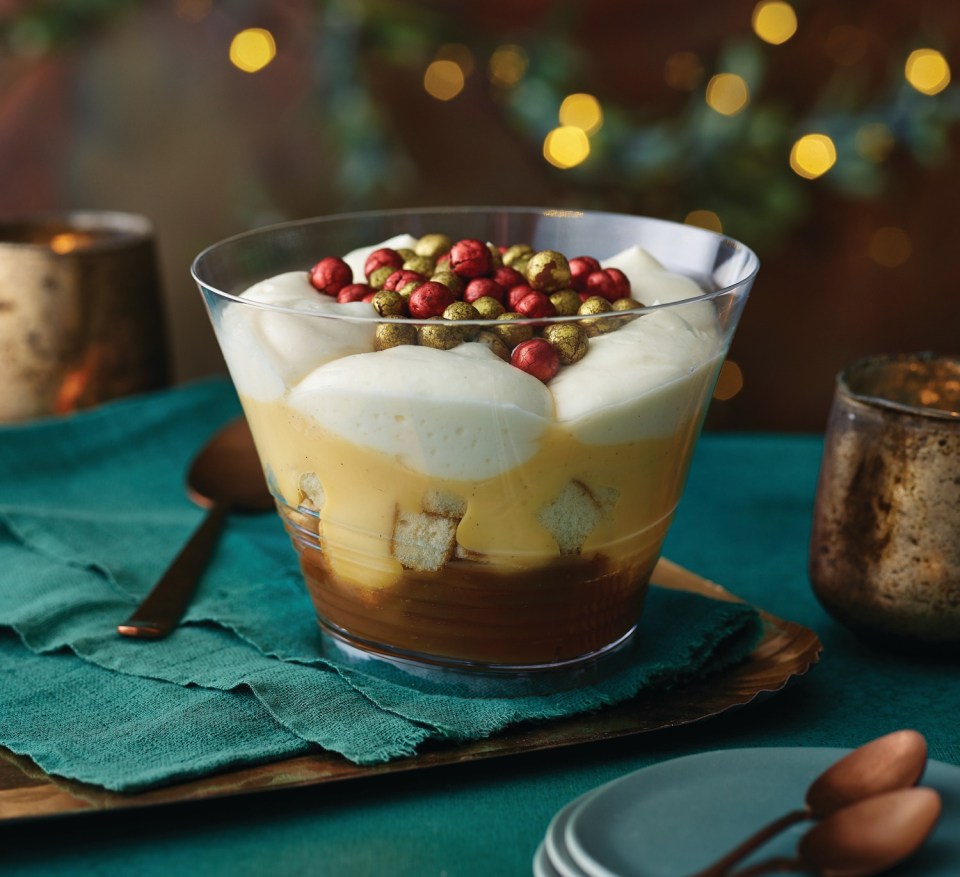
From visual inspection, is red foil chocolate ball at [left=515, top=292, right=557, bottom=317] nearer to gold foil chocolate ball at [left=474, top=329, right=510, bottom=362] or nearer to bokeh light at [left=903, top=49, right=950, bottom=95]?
gold foil chocolate ball at [left=474, top=329, right=510, bottom=362]

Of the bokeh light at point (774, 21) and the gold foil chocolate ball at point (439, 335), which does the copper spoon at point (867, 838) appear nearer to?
the gold foil chocolate ball at point (439, 335)

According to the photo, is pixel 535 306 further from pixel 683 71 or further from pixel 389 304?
pixel 683 71

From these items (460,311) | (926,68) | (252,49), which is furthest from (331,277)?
(926,68)

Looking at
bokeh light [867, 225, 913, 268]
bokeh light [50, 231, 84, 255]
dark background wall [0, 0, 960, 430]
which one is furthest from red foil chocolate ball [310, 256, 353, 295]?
bokeh light [867, 225, 913, 268]

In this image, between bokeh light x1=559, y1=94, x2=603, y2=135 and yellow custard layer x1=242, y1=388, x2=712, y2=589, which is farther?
bokeh light x1=559, y1=94, x2=603, y2=135

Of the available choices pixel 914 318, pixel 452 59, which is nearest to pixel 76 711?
pixel 452 59

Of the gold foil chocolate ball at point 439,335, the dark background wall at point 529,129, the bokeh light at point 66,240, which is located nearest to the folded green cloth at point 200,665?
the gold foil chocolate ball at point 439,335

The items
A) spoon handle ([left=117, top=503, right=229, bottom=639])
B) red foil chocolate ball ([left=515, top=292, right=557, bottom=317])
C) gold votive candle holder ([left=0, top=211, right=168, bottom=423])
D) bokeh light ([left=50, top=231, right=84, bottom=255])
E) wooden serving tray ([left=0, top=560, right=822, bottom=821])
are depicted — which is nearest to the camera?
wooden serving tray ([left=0, top=560, right=822, bottom=821])
